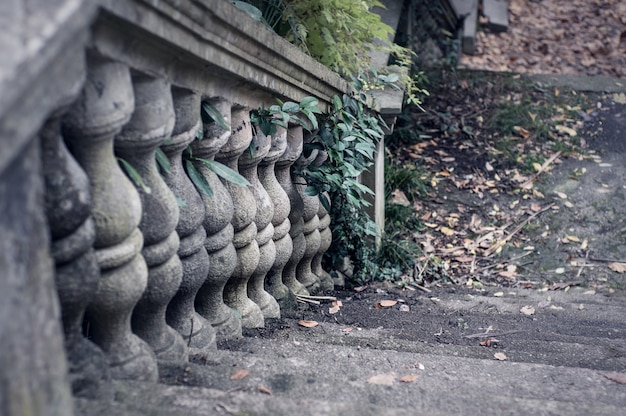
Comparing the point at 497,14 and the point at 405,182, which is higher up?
the point at 497,14

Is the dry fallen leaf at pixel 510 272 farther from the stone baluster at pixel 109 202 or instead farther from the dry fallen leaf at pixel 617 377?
the stone baluster at pixel 109 202

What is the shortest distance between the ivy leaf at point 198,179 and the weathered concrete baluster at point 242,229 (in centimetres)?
24

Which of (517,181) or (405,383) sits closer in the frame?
(405,383)

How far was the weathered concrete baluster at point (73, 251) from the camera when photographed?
1303mm

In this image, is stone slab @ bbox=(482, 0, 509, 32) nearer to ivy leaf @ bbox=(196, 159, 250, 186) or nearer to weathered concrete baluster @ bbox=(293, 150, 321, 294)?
weathered concrete baluster @ bbox=(293, 150, 321, 294)

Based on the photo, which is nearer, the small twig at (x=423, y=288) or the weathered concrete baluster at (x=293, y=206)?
the weathered concrete baluster at (x=293, y=206)

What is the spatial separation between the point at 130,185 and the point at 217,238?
2.41 ft

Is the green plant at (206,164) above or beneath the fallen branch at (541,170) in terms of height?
beneath

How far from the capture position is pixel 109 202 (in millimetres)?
1511

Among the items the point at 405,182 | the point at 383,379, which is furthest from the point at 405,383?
the point at 405,182

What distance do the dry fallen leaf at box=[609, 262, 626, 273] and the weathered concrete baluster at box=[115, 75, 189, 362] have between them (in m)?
3.93

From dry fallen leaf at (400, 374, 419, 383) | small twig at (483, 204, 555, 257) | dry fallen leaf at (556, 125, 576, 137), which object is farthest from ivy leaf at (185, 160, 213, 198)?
dry fallen leaf at (556, 125, 576, 137)

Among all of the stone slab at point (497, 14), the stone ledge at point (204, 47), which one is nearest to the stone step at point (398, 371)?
the stone ledge at point (204, 47)

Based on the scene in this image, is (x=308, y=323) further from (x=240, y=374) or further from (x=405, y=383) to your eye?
(x=240, y=374)
